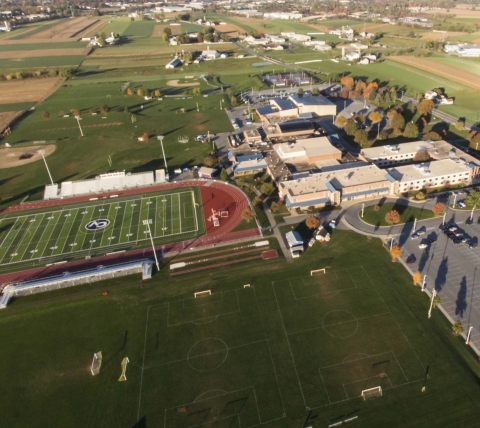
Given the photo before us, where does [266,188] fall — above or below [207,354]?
above

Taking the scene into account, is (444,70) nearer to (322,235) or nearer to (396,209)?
(396,209)

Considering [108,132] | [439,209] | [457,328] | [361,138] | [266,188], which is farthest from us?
[108,132]

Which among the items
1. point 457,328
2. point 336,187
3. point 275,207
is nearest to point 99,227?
point 275,207

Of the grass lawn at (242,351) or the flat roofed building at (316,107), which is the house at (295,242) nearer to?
the grass lawn at (242,351)

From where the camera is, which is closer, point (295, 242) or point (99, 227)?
point (295, 242)

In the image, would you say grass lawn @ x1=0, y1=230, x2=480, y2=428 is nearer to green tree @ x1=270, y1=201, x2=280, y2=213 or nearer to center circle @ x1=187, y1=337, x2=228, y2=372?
center circle @ x1=187, y1=337, x2=228, y2=372

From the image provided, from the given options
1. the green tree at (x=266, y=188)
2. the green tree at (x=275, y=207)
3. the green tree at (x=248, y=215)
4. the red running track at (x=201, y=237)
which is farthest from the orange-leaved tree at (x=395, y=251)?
the green tree at (x=266, y=188)

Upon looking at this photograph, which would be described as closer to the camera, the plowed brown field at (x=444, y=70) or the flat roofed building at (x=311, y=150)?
the flat roofed building at (x=311, y=150)
